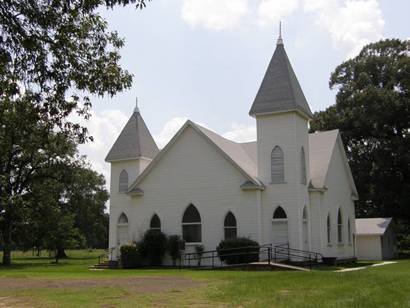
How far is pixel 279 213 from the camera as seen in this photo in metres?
31.7

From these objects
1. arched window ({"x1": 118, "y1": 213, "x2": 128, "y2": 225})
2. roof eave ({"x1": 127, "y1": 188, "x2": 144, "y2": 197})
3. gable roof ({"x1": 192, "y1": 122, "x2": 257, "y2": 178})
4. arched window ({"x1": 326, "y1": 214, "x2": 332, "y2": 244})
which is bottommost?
arched window ({"x1": 326, "y1": 214, "x2": 332, "y2": 244})

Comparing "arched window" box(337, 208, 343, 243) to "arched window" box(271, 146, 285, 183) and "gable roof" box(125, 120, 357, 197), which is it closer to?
"gable roof" box(125, 120, 357, 197)

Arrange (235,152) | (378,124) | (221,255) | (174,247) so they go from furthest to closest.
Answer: (378,124) < (235,152) < (174,247) < (221,255)

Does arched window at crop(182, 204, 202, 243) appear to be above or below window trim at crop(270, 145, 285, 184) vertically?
below

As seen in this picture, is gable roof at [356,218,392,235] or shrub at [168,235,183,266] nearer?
shrub at [168,235,183,266]

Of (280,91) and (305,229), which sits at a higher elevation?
(280,91)

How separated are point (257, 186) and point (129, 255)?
28.4ft

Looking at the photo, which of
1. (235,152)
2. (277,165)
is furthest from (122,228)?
(277,165)

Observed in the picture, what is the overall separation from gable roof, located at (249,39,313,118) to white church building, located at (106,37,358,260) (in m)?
0.06

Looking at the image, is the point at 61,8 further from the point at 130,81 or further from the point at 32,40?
the point at 130,81

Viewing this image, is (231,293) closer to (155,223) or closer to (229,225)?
(229,225)

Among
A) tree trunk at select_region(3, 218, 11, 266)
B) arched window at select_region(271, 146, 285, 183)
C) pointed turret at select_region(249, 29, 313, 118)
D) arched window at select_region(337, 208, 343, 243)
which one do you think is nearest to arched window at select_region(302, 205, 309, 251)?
arched window at select_region(271, 146, 285, 183)

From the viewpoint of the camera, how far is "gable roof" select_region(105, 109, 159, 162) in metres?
38.5

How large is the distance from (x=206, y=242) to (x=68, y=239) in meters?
19.9
